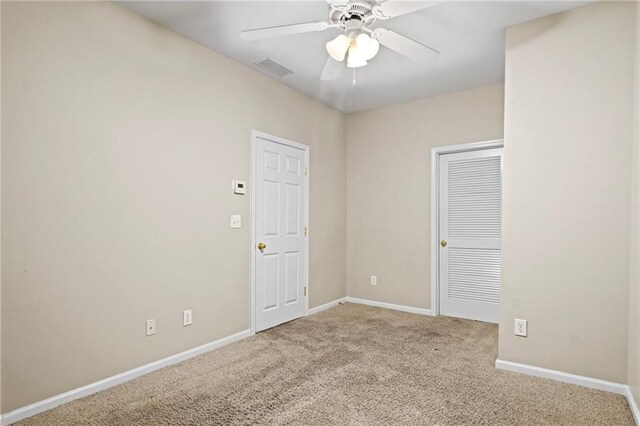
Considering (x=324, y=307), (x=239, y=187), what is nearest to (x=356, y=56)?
(x=239, y=187)

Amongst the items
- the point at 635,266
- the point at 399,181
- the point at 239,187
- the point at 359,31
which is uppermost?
the point at 359,31

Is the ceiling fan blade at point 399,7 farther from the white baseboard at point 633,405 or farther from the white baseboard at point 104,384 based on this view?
the white baseboard at point 104,384

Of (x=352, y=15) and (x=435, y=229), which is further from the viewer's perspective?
(x=435, y=229)

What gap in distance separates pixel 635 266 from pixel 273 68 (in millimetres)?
3238

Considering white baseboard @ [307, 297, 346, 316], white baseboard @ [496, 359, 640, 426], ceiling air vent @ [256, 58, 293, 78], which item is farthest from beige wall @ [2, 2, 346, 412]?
white baseboard @ [496, 359, 640, 426]

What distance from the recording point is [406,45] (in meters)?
2.12

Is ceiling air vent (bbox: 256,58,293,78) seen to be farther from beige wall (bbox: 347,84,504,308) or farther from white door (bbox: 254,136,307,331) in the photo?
beige wall (bbox: 347,84,504,308)

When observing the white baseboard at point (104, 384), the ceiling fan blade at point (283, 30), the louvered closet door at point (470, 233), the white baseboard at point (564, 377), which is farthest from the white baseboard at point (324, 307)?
the ceiling fan blade at point (283, 30)

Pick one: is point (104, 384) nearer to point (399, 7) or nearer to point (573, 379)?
point (399, 7)

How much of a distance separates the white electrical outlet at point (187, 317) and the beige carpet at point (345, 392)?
301 mm

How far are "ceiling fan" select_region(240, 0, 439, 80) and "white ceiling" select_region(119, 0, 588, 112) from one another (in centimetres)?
49

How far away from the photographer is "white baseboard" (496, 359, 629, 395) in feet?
7.86

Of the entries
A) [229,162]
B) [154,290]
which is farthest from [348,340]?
[229,162]

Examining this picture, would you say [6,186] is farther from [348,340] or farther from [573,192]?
[573,192]
